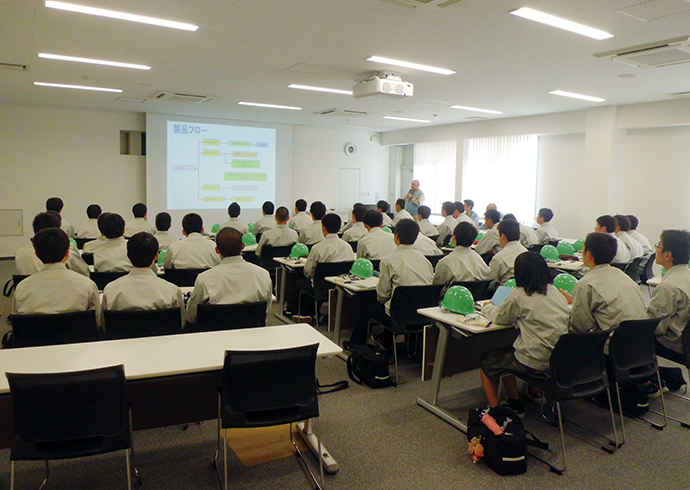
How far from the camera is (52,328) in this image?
2846 millimetres

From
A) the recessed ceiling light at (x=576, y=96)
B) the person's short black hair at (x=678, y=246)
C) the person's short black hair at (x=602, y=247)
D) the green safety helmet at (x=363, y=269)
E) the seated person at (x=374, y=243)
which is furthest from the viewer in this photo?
the recessed ceiling light at (x=576, y=96)

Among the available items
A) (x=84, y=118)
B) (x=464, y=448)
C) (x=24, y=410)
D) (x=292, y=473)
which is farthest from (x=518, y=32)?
(x=84, y=118)

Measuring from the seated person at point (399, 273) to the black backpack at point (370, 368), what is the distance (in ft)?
1.06

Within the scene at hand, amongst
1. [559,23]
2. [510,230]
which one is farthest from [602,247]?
[559,23]

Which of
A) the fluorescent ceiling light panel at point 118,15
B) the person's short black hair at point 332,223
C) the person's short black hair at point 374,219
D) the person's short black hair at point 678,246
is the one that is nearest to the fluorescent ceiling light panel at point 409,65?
the person's short black hair at point 374,219

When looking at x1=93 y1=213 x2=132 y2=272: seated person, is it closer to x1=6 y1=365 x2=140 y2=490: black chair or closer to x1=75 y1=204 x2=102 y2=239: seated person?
x1=6 y1=365 x2=140 y2=490: black chair

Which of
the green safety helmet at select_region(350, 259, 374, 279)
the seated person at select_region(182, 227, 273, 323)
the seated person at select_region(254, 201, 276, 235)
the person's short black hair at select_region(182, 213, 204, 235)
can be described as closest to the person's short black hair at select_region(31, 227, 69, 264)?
the seated person at select_region(182, 227, 273, 323)

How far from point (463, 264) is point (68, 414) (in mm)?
3306

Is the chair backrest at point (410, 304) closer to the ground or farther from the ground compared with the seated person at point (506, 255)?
closer to the ground

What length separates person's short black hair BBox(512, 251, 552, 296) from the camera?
299cm

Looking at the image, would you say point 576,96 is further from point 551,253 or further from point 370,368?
point 370,368

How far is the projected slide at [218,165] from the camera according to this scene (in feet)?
36.1

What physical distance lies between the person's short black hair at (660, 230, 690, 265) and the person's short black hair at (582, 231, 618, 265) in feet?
2.07

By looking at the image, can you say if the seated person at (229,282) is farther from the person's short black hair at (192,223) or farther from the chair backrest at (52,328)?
the person's short black hair at (192,223)
